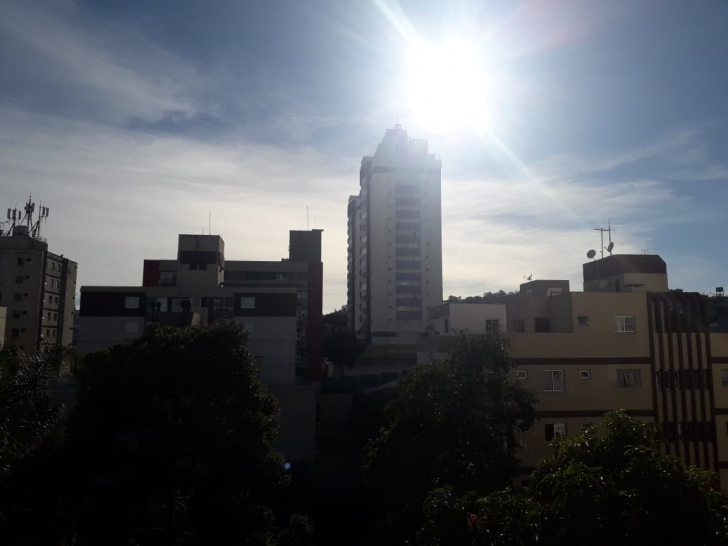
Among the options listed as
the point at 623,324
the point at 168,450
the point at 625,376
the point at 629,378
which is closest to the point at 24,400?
the point at 168,450

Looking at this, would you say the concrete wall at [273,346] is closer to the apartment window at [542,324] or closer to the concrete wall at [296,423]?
the concrete wall at [296,423]

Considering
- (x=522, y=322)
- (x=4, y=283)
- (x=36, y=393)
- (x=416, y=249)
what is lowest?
(x=36, y=393)

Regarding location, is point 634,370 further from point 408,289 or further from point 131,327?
point 408,289

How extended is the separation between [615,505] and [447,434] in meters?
9.76

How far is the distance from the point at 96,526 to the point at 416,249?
2989 inches

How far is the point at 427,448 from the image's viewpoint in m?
16.0

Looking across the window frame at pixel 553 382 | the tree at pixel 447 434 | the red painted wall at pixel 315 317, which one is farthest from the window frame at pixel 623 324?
the red painted wall at pixel 315 317

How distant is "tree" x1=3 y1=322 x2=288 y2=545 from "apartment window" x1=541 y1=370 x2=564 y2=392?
14720 mm

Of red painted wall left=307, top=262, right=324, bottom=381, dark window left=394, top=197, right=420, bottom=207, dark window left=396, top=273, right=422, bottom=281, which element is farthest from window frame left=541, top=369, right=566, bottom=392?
dark window left=394, top=197, right=420, bottom=207

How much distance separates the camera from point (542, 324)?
95.9 feet

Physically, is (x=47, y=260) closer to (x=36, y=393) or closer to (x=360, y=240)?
(x=360, y=240)

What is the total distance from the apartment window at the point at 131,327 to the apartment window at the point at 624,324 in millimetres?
31076

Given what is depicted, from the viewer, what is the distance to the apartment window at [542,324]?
2905cm

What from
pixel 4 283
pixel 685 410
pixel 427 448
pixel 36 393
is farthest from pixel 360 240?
pixel 36 393
